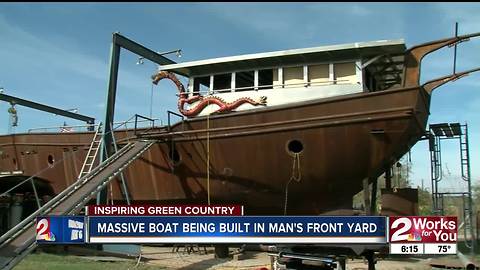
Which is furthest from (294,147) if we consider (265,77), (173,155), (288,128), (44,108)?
(44,108)

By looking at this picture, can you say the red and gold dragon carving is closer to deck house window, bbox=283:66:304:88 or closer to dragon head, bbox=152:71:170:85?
dragon head, bbox=152:71:170:85

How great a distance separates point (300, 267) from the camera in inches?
318

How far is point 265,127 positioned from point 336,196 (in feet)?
9.25

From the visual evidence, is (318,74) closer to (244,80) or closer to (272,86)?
(272,86)

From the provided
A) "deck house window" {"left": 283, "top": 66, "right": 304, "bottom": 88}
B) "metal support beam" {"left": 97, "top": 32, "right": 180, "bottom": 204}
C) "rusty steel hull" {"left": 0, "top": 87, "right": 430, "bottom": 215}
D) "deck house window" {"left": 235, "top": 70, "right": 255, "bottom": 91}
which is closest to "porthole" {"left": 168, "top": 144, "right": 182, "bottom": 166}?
"rusty steel hull" {"left": 0, "top": 87, "right": 430, "bottom": 215}

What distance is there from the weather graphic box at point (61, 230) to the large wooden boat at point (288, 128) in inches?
302

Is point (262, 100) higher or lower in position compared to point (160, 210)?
higher

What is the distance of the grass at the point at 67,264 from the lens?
1205 cm

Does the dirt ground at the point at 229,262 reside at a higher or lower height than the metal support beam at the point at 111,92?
lower

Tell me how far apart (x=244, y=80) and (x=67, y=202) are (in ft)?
22.8

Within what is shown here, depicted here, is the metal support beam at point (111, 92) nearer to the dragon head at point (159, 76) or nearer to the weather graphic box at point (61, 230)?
the dragon head at point (159, 76)

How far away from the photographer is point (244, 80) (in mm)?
16625

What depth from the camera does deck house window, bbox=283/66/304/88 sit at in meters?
15.4

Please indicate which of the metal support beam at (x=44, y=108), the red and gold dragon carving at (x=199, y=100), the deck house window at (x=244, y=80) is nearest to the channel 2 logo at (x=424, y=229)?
the red and gold dragon carving at (x=199, y=100)
